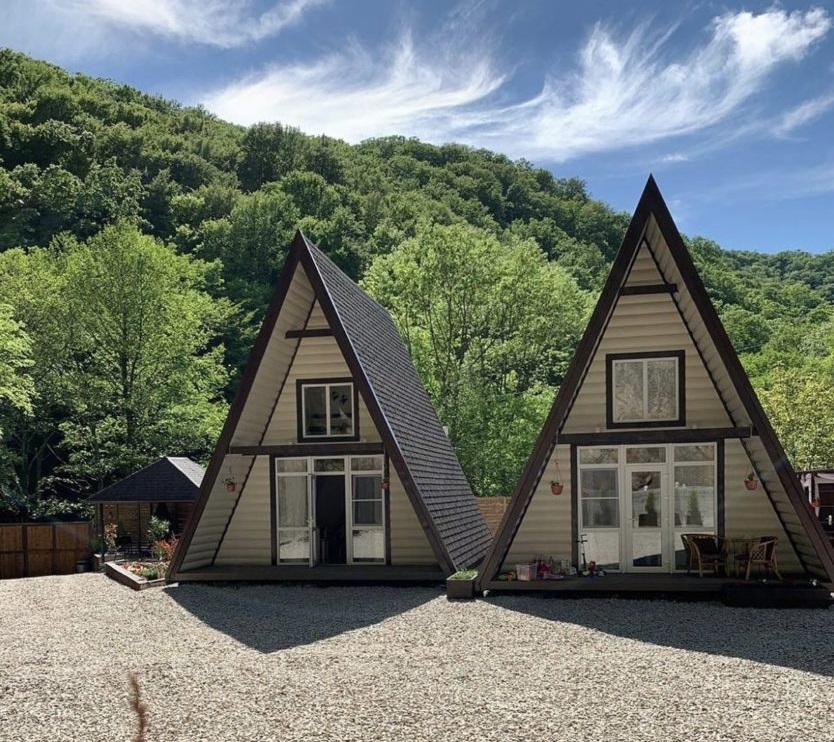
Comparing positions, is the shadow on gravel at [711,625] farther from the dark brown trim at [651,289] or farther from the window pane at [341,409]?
the dark brown trim at [651,289]

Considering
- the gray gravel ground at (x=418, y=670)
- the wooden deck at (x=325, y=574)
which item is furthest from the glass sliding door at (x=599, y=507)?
the wooden deck at (x=325, y=574)

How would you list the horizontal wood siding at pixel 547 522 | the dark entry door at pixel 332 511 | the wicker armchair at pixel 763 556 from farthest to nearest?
the dark entry door at pixel 332 511 < the horizontal wood siding at pixel 547 522 < the wicker armchair at pixel 763 556

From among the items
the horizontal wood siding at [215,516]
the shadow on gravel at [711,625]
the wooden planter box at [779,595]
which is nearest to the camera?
the shadow on gravel at [711,625]

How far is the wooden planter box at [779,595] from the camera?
10461 millimetres

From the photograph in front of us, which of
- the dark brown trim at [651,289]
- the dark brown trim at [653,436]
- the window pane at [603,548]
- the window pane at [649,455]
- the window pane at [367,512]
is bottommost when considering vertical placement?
the window pane at [603,548]

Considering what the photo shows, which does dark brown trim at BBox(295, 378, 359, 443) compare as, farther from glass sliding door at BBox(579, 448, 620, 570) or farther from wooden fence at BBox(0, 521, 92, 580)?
wooden fence at BBox(0, 521, 92, 580)

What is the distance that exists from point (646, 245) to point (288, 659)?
7987 mm

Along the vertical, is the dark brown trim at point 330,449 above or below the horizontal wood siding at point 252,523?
above

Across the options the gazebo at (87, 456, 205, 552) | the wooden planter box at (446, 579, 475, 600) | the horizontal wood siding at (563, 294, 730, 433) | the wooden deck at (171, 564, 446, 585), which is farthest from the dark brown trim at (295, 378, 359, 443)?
the gazebo at (87, 456, 205, 552)

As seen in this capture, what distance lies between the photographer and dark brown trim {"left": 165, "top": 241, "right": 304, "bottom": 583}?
13.2 m

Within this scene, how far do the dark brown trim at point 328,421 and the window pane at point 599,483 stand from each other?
415cm

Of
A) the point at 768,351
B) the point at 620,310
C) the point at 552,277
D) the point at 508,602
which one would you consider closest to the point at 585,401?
the point at 620,310

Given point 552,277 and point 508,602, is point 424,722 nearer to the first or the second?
point 508,602

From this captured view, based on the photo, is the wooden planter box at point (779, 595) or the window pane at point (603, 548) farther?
the window pane at point (603, 548)
